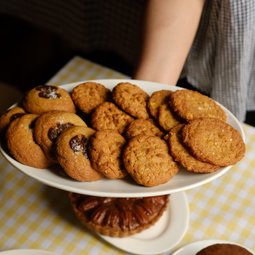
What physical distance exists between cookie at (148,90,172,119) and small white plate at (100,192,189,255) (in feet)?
0.94

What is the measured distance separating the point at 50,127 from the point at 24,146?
0.17 feet

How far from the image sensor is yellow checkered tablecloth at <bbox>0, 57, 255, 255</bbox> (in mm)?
968

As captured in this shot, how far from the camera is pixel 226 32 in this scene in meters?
1.10

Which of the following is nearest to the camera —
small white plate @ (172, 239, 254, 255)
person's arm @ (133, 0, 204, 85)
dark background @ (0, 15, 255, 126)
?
small white plate @ (172, 239, 254, 255)

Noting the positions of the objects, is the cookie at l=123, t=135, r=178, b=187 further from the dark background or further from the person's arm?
the dark background

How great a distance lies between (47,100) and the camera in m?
0.81

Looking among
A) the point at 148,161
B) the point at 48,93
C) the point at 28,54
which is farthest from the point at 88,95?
the point at 28,54

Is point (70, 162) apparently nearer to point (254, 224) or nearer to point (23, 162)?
point (23, 162)

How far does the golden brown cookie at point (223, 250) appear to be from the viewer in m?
0.86

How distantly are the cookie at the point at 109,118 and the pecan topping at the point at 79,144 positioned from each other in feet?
0.13

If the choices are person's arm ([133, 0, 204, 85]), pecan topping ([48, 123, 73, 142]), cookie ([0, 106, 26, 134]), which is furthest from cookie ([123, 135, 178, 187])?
person's arm ([133, 0, 204, 85])

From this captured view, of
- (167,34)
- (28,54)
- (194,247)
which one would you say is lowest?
(28,54)

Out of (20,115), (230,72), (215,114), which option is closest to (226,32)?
(230,72)

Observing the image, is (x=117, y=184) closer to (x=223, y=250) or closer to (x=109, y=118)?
(x=109, y=118)
